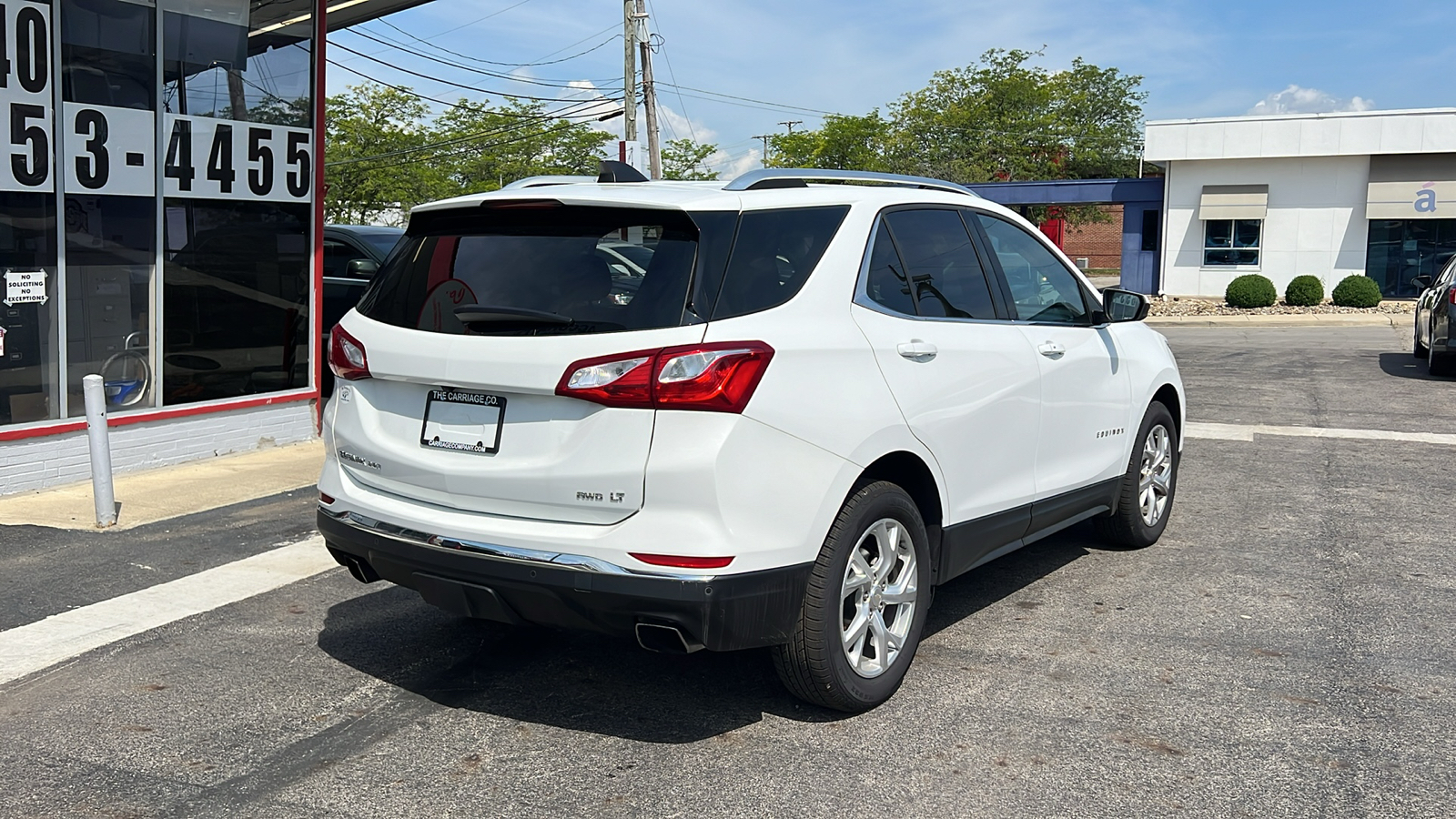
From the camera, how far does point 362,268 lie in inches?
443

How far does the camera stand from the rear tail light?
3.55 metres

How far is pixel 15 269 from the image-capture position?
7973 mm

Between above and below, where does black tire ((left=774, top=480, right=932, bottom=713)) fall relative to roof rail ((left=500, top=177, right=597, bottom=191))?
below

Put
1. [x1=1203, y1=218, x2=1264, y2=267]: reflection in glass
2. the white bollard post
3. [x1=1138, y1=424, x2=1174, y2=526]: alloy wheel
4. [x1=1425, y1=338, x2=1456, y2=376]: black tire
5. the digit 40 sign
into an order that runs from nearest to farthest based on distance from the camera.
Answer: [x1=1138, y1=424, x2=1174, y2=526]: alloy wheel < the white bollard post < the digit 40 sign < [x1=1425, y1=338, x2=1456, y2=376]: black tire < [x1=1203, y1=218, x2=1264, y2=267]: reflection in glass

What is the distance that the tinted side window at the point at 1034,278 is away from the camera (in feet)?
17.4

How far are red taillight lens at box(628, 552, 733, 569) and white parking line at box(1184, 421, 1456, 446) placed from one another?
7.84 meters

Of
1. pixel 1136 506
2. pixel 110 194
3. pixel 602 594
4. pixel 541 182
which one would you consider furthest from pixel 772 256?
pixel 110 194

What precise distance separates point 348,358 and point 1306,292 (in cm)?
3180

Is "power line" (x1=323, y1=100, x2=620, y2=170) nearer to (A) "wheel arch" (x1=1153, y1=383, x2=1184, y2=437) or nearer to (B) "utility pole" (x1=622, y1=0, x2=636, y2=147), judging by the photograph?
(B) "utility pole" (x1=622, y1=0, x2=636, y2=147)

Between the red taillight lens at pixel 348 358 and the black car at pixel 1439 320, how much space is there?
13.5 metres

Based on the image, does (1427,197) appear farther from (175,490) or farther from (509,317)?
(509,317)

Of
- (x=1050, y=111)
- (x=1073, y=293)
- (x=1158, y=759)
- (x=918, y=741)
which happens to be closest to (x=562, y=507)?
(x=918, y=741)

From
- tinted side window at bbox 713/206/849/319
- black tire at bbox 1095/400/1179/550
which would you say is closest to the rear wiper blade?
tinted side window at bbox 713/206/849/319

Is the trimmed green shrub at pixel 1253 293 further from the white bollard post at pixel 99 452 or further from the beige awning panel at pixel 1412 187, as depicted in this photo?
the white bollard post at pixel 99 452
